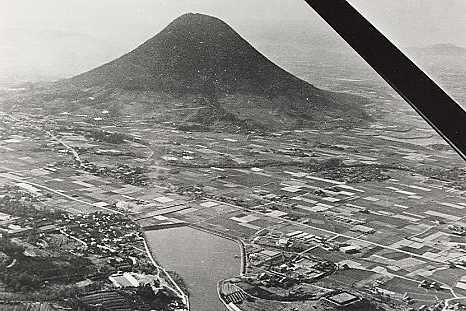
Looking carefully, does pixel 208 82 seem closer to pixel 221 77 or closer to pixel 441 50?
pixel 221 77

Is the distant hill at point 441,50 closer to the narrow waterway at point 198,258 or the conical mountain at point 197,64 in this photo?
the conical mountain at point 197,64

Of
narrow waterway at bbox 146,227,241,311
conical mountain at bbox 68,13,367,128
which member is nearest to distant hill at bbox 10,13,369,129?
conical mountain at bbox 68,13,367,128

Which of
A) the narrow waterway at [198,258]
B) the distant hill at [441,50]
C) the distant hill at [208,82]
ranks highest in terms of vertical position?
the distant hill at [441,50]

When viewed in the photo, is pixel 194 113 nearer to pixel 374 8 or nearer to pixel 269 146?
pixel 269 146

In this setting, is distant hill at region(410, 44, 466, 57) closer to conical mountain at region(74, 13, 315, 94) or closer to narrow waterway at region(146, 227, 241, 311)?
conical mountain at region(74, 13, 315, 94)

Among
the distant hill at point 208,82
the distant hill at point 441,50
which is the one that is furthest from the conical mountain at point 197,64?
the distant hill at point 441,50

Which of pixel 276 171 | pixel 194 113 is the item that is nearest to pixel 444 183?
pixel 276 171
